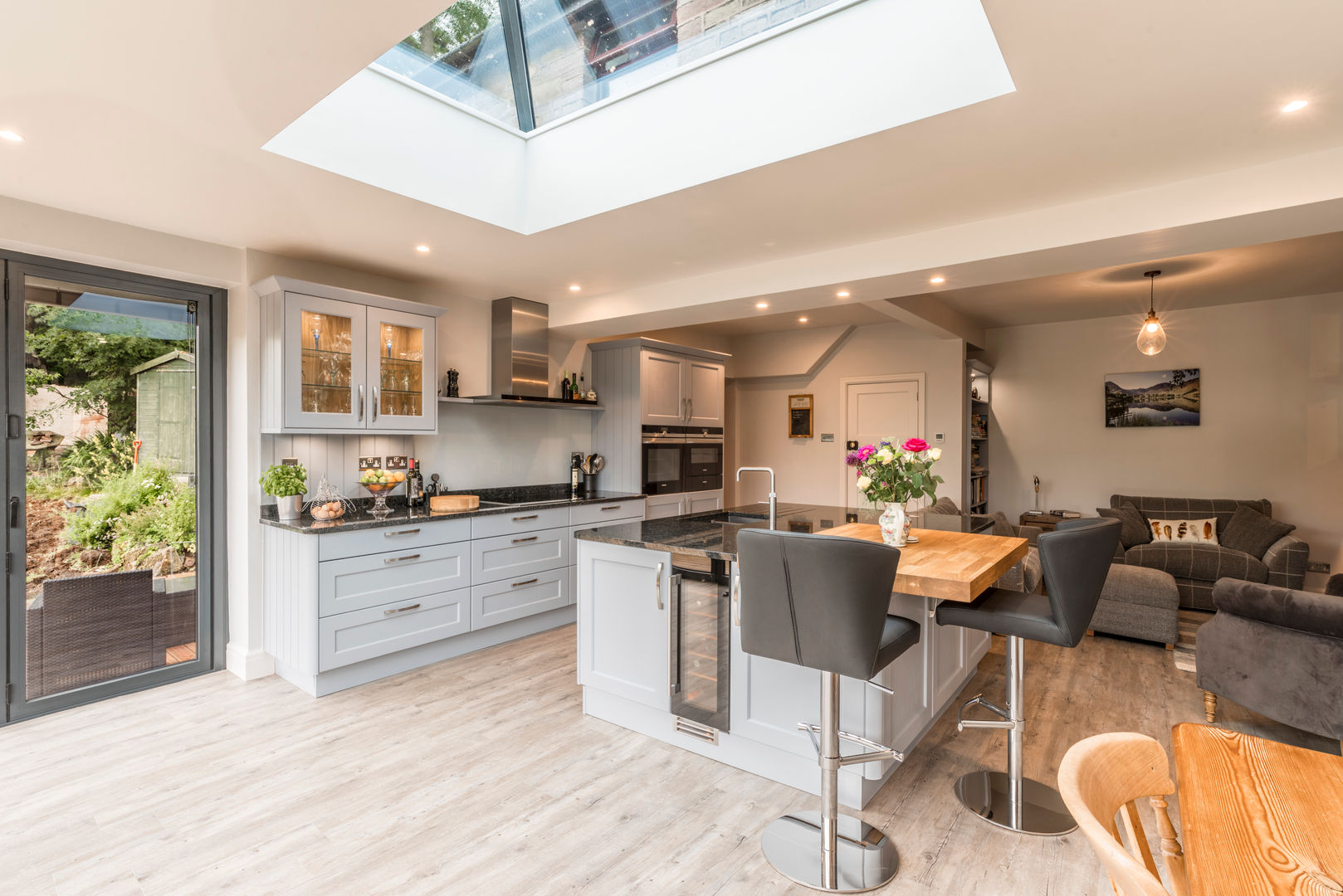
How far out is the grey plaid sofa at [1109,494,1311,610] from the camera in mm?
4430

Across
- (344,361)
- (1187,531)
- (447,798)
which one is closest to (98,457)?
(344,361)

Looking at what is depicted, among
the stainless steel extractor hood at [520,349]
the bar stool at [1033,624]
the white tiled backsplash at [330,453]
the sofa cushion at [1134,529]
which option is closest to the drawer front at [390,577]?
the white tiled backsplash at [330,453]

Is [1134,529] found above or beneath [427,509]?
beneath

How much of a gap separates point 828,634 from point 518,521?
8.98ft

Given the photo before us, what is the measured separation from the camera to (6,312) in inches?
112

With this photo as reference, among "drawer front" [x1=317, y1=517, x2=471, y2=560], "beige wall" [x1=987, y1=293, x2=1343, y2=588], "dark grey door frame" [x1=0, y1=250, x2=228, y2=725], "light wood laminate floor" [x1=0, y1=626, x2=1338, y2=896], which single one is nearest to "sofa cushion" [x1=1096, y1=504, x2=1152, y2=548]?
"beige wall" [x1=987, y1=293, x2=1343, y2=588]

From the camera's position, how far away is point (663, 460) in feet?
17.5

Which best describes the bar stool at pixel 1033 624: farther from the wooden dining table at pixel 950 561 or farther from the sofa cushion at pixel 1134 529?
the sofa cushion at pixel 1134 529

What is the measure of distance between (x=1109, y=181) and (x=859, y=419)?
13.8ft

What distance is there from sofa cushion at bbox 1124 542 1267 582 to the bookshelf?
4.65ft

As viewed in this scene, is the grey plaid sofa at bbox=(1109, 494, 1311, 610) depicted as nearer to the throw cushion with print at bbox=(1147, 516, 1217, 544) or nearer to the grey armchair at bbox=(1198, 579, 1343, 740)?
the throw cushion with print at bbox=(1147, 516, 1217, 544)

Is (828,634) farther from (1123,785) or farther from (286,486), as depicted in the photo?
(286,486)

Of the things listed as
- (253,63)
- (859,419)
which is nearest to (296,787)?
(253,63)

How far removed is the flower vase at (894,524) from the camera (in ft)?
8.01
